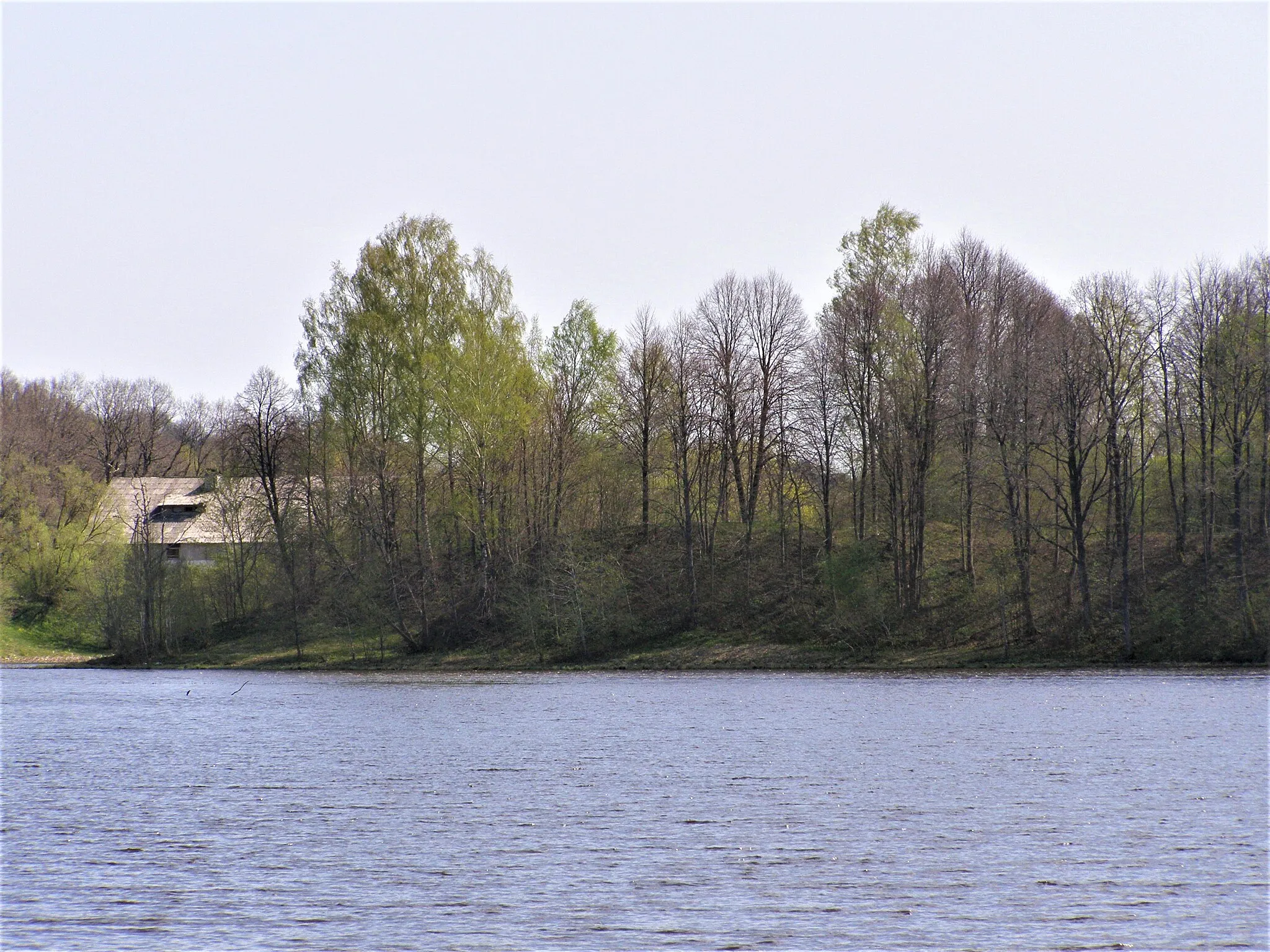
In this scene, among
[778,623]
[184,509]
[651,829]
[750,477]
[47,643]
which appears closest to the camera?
[651,829]

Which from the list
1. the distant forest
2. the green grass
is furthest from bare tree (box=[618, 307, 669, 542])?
the green grass

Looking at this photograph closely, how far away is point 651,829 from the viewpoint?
2172cm

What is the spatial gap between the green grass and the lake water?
44596mm

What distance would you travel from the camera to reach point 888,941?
1473 cm

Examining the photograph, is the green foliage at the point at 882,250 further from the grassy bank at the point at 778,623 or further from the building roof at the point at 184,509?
the building roof at the point at 184,509

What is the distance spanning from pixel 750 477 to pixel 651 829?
56823 mm

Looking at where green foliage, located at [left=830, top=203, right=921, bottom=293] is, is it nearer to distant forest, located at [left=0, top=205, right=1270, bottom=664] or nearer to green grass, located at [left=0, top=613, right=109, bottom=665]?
distant forest, located at [left=0, top=205, right=1270, bottom=664]

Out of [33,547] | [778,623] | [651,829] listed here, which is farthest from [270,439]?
[651,829]

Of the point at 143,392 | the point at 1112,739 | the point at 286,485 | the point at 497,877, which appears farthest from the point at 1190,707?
the point at 143,392

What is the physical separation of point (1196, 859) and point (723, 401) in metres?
59.8

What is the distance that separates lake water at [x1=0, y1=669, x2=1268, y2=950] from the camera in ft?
51.2

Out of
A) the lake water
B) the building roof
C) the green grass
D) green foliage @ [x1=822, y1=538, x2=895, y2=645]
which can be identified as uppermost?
the building roof

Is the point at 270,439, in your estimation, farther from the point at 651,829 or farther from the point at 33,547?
the point at 651,829

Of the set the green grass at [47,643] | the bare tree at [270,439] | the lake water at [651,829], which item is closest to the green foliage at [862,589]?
the lake water at [651,829]
